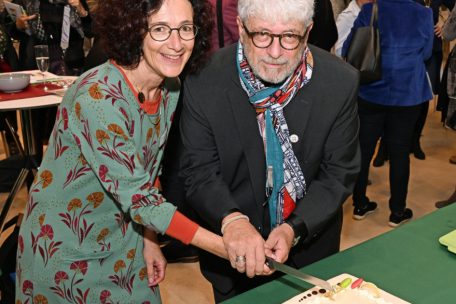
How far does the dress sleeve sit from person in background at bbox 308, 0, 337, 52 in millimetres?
2024

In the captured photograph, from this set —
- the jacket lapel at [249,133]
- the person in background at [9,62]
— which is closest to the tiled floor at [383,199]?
the person in background at [9,62]

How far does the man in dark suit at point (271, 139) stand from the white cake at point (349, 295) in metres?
0.20

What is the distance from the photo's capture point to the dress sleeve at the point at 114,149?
1269 mm

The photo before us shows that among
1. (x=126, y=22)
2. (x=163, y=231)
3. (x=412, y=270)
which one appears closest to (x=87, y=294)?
(x=163, y=231)

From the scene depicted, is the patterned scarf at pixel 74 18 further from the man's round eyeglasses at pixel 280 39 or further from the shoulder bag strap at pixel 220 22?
the man's round eyeglasses at pixel 280 39

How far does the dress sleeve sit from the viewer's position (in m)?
1.27

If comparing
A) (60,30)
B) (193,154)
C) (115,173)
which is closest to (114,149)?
(115,173)

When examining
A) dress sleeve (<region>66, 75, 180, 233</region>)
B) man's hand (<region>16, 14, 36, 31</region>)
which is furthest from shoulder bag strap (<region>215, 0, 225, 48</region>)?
man's hand (<region>16, 14, 36, 31</region>)

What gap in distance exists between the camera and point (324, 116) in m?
1.51

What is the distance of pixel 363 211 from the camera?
352 centimetres

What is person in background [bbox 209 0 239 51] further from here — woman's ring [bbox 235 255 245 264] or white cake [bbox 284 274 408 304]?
white cake [bbox 284 274 408 304]

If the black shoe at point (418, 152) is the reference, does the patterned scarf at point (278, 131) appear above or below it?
above

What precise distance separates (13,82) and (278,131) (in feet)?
6.10

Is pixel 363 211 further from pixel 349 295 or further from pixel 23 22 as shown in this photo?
pixel 23 22
